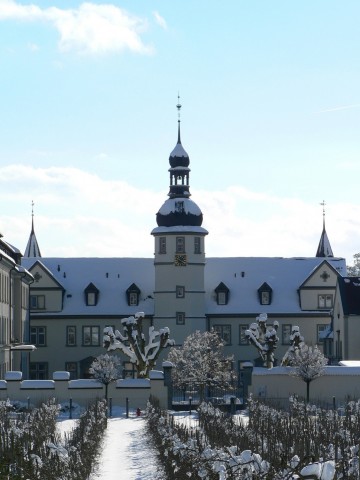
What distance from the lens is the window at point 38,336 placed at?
77.0 metres

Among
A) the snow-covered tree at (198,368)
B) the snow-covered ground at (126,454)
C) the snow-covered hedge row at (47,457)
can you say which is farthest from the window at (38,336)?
the snow-covered hedge row at (47,457)

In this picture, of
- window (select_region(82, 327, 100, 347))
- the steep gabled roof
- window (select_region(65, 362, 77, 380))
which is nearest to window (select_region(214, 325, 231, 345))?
window (select_region(82, 327, 100, 347))

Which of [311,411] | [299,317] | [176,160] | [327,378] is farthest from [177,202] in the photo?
[311,411]

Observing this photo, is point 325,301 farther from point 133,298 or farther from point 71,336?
point 71,336

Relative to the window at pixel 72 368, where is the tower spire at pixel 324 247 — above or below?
above

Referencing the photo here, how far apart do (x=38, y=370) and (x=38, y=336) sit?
8.03 feet

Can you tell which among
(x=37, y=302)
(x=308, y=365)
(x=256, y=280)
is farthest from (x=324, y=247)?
(x=308, y=365)

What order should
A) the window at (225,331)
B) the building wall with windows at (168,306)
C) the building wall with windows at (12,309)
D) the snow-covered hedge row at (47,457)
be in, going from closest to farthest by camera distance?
the snow-covered hedge row at (47,457), the building wall with windows at (12,309), the building wall with windows at (168,306), the window at (225,331)

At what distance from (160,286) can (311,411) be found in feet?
109

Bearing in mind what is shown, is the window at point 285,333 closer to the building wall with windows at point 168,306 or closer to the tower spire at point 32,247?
the building wall with windows at point 168,306

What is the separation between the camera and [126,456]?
30.5 meters

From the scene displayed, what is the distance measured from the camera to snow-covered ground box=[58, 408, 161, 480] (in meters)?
26.2

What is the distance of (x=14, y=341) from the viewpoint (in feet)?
210

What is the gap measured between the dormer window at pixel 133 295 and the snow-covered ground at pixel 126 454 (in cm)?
3316
